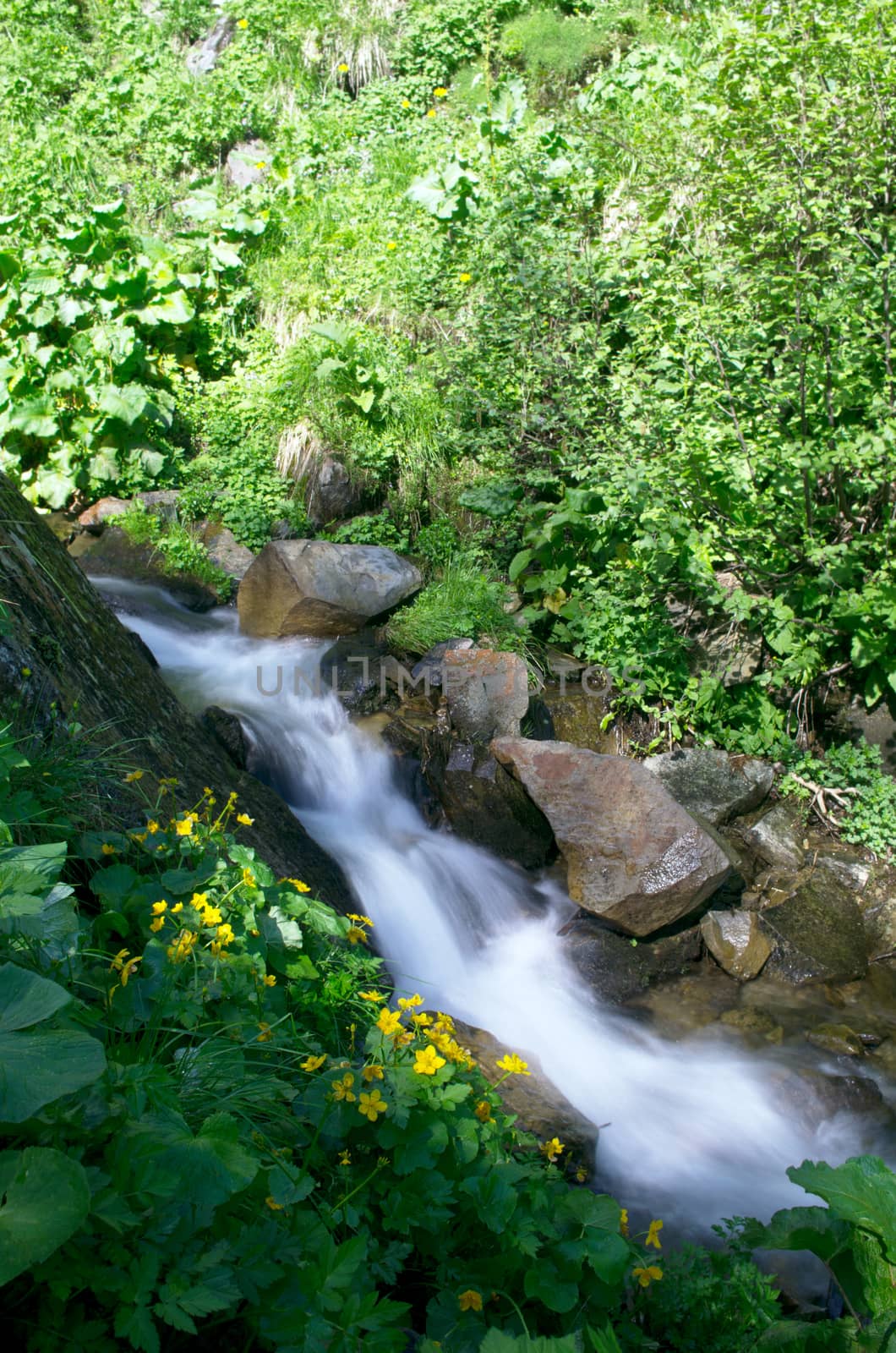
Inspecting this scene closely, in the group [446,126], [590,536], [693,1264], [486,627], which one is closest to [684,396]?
[590,536]

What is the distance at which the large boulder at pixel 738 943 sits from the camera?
15.8 feet

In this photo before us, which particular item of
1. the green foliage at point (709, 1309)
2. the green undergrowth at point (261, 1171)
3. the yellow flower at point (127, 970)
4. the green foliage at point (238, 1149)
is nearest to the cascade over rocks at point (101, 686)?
the green undergrowth at point (261, 1171)

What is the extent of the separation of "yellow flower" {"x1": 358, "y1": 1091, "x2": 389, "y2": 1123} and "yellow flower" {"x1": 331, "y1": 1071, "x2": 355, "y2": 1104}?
0.07ft

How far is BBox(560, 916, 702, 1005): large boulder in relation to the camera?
4676 mm

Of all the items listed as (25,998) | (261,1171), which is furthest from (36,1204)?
(261,1171)

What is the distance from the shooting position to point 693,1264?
224 cm

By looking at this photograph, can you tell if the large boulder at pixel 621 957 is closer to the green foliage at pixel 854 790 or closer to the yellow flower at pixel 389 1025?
the green foliage at pixel 854 790

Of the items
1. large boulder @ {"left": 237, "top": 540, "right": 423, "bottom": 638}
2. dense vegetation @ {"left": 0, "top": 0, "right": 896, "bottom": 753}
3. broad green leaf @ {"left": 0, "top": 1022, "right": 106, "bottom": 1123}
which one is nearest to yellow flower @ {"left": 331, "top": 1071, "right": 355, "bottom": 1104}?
broad green leaf @ {"left": 0, "top": 1022, "right": 106, "bottom": 1123}

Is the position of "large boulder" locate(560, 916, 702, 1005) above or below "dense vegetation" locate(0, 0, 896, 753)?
below

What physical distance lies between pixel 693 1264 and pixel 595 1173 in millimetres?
1330

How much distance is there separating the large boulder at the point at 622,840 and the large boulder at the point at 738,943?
0.19 m

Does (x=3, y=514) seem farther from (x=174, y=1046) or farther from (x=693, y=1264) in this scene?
(x=693, y=1264)

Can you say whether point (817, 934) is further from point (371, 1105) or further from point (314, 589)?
point (371, 1105)

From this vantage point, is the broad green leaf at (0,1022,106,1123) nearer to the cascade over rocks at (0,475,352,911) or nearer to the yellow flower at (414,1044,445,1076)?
the yellow flower at (414,1044,445,1076)
